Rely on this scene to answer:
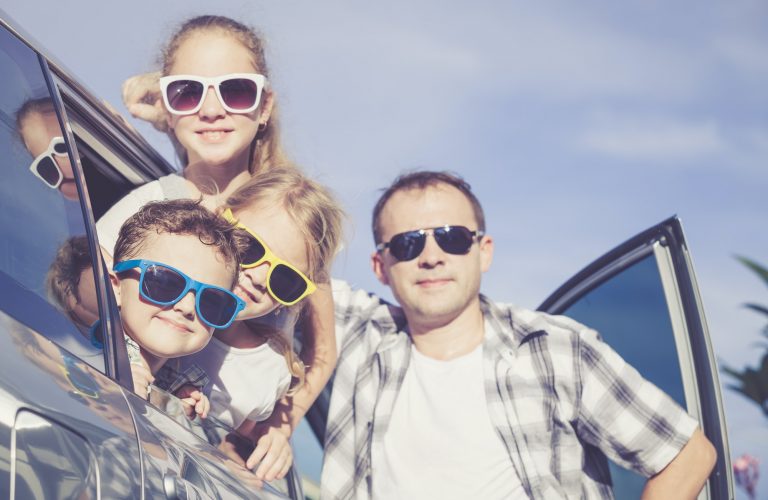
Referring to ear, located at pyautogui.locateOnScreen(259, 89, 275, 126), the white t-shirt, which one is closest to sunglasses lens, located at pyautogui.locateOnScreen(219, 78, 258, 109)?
ear, located at pyautogui.locateOnScreen(259, 89, 275, 126)

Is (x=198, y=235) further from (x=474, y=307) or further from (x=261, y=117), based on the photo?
(x=474, y=307)

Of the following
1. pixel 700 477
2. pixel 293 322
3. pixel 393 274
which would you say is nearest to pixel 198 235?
pixel 293 322

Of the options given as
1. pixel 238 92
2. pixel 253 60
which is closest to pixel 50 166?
pixel 238 92

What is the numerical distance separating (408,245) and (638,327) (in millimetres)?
976

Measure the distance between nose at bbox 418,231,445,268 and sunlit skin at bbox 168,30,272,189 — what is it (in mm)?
906

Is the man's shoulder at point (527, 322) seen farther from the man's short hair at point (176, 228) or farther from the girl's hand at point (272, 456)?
the man's short hair at point (176, 228)

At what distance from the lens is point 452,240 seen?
3719mm

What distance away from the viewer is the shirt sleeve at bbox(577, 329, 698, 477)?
129 inches

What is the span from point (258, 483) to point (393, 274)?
1.85 metres

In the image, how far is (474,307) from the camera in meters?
3.78

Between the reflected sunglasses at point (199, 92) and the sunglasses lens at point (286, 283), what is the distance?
24.8 inches

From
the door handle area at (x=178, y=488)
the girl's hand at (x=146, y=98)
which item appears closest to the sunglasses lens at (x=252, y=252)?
the girl's hand at (x=146, y=98)

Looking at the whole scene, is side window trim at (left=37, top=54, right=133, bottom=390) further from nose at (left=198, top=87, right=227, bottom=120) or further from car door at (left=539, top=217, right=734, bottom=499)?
car door at (left=539, top=217, right=734, bottom=499)

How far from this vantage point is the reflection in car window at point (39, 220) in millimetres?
1444
